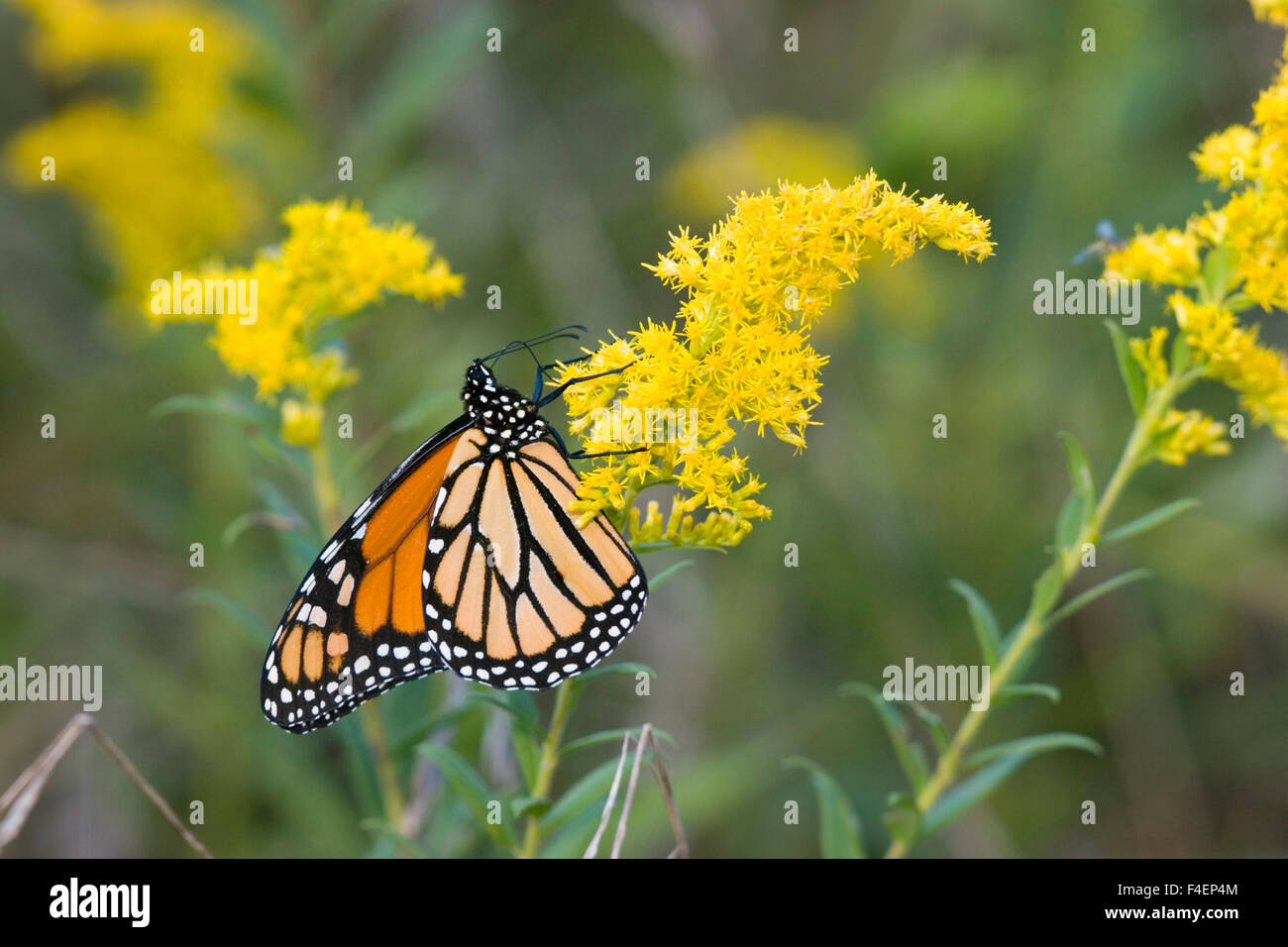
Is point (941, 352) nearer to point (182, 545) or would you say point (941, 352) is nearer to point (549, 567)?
point (549, 567)

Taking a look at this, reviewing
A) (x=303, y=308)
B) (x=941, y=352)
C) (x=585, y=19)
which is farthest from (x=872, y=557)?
(x=585, y=19)

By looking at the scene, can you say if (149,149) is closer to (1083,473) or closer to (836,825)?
(836,825)

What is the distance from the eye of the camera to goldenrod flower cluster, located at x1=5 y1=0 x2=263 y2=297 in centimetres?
487

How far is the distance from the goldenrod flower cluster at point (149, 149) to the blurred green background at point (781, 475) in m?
0.25

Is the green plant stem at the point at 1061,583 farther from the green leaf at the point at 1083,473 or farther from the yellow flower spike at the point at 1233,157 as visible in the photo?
the yellow flower spike at the point at 1233,157

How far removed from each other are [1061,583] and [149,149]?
464 cm

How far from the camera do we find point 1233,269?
7.11 feet

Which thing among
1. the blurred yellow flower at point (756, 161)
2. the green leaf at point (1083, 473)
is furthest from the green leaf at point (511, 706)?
the blurred yellow flower at point (756, 161)

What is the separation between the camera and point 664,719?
13.3ft

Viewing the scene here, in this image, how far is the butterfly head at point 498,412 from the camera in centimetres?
237

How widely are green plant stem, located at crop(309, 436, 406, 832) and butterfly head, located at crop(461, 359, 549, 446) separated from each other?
43 cm

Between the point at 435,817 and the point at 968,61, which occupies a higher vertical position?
the point at 968,61

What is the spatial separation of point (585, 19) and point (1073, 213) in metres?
2.69

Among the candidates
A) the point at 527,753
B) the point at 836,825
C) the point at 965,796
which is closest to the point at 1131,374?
the point at 965,796
